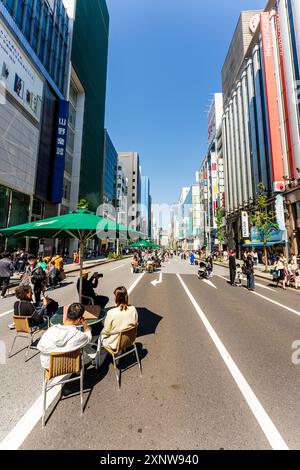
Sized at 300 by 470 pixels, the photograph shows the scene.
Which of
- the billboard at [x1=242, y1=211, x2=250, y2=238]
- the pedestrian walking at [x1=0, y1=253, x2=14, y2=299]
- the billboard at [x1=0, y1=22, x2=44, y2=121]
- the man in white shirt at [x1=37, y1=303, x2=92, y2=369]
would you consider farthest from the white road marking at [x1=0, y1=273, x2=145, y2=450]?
the billboard at [x1=242, y1=211, x2=250, y2=238]

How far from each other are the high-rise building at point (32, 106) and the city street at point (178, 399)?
79.8 ft

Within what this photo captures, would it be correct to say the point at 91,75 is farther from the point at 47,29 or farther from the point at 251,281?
the point at 251,281

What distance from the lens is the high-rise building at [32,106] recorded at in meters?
22.8

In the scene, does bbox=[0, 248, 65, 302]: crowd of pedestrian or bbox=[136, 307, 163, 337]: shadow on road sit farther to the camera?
bbox=[0, 248, 65, 302]: crowd of pedestrian

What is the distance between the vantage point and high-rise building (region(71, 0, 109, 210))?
144ft

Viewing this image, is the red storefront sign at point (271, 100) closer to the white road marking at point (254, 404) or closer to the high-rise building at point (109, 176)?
the white road marking at point (254, 404)

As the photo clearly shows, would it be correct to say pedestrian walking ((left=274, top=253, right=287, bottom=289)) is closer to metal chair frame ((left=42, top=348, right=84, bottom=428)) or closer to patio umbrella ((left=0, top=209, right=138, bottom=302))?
patio umbrella ((left=0, top=209, right=138, bottom=302))

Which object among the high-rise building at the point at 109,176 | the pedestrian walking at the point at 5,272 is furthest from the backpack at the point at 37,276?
the high-rise building at the point at 109,176

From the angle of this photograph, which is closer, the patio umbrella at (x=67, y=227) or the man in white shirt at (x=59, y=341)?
the man in white shirt at (x=59, y=341)

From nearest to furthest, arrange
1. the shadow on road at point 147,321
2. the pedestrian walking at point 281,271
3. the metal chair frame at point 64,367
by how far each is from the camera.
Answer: the metal chair frame at point 64,367 < the shadow on road at point 147,321 < the pedestrian walking at point 281,271

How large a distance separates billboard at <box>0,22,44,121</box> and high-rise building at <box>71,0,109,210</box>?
59.6ft

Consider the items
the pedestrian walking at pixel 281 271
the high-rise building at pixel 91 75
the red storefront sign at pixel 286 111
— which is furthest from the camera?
the high-rise building at pixel 91 75

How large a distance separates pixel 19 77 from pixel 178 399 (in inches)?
1310

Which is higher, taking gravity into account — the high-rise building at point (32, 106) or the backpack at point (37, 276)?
the high-rise building at point (32, 106)
